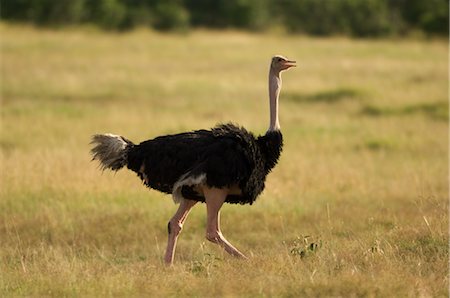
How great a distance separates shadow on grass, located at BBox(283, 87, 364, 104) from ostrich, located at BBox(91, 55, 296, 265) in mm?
13083

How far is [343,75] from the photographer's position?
24.7 metres

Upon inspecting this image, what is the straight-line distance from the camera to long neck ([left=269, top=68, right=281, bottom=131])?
7527 millimetres

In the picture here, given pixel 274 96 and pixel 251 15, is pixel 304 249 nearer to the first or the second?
pixel 274 96

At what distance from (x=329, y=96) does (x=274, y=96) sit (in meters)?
13.3

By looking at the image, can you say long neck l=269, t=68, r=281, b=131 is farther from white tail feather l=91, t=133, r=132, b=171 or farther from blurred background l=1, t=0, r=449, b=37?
blurred background l=1, t=0, r=449, b=37

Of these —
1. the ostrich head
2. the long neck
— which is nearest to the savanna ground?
the long neck

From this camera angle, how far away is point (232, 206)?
33.4ft

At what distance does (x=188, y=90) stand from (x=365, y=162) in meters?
9.12

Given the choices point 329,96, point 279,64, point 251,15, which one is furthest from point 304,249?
point 251,15

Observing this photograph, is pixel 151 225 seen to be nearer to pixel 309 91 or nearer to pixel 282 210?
pixel 282 210

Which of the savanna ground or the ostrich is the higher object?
the ostrich

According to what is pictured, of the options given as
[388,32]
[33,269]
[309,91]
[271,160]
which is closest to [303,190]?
[271,160]

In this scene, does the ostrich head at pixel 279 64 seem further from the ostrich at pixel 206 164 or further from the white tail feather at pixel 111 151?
the white tail feather at pixel 111 151

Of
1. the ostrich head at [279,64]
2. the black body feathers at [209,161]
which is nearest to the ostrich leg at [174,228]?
the black body feathers at [209,161]
